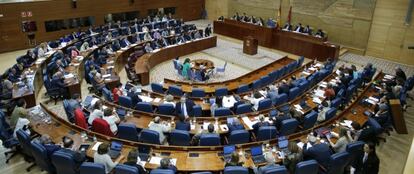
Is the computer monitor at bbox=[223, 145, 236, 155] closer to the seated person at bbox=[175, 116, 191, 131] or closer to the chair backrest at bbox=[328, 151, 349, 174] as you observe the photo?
the seated person at bbox=[175, 116, 191, 131]

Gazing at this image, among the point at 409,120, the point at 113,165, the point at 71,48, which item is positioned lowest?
the point at 409,120

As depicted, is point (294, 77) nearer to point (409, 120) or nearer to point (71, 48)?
point (409, 120)

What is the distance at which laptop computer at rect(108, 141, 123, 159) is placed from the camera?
7.19m

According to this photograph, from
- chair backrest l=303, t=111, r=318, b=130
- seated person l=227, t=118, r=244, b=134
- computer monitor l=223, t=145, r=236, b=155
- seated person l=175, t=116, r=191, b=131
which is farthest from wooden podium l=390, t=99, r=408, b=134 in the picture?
seated person l=175, t=116, r=191, b=131

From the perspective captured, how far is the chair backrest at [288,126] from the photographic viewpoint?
28.2 feet

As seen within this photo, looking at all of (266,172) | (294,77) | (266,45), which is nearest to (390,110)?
(294,77)

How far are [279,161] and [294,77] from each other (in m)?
6.53

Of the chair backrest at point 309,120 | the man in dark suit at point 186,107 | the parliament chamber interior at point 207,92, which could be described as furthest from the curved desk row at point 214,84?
the chair backrest at point 309,120

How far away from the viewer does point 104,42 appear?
1753 cm

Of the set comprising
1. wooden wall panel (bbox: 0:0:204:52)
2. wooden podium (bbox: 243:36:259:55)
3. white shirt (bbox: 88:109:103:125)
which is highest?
wooden wall panel (bbox: 0:0:204:52)

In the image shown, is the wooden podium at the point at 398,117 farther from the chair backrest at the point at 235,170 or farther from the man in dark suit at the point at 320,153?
the chair backrest at the point at 235,170

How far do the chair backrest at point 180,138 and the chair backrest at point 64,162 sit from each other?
245 cm

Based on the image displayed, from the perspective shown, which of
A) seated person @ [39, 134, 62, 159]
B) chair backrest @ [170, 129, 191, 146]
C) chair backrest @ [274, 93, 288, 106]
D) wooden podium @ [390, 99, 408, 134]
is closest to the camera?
seated person @ [39, 134, 62, 159]

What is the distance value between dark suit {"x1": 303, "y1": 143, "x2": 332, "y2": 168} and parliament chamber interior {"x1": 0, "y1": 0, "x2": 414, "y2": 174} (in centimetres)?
3
